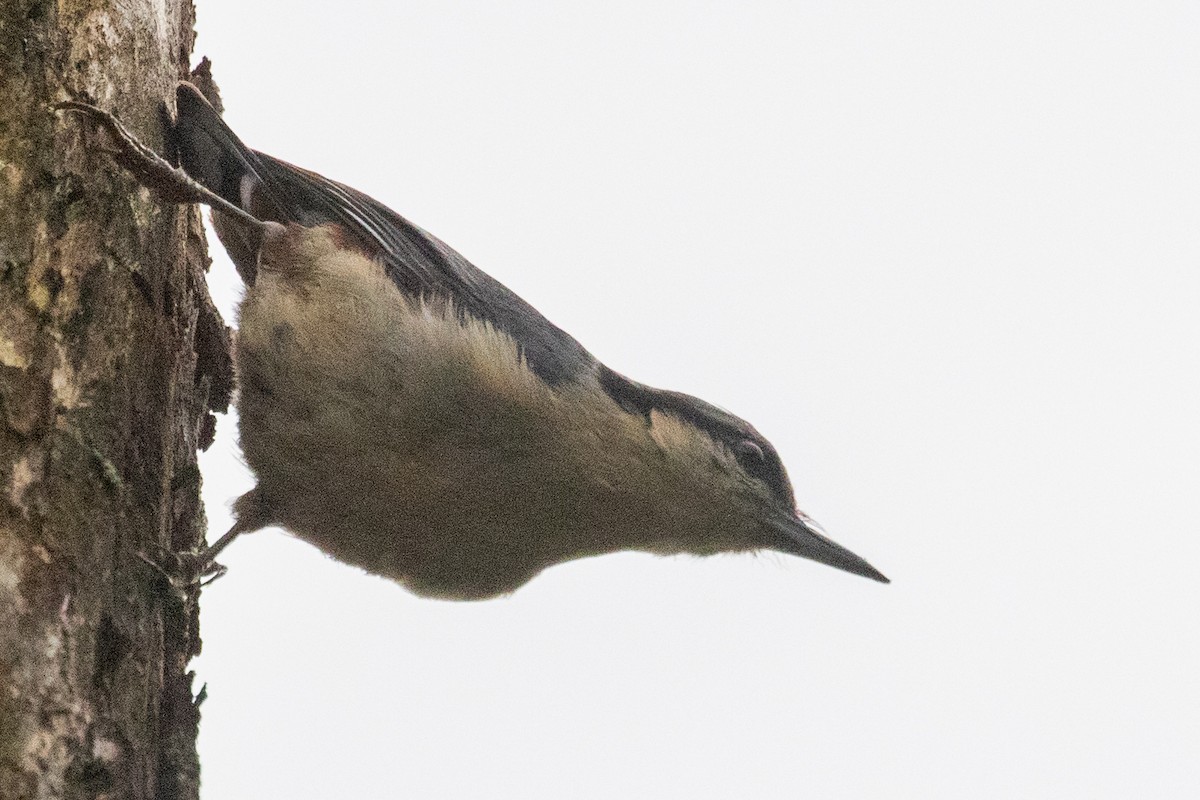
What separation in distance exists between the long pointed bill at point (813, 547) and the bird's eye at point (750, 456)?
17 centimetres

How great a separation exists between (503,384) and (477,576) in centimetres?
59

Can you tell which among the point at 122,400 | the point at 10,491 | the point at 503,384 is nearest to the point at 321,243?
the point at 503,384

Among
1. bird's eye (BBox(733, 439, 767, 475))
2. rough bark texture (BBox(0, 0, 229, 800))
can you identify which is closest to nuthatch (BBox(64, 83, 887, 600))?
bird's eye (BBox(733, 439, 767, 475))

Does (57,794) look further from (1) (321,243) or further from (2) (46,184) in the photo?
(1) (321,243)

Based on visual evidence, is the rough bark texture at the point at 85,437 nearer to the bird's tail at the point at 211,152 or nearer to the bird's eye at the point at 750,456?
the bird's tail at the point at 211,152

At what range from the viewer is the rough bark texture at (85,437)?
209 centimetres

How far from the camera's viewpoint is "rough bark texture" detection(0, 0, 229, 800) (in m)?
2.09

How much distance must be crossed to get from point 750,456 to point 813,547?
1.11 feet

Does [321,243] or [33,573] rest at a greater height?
[321,243]

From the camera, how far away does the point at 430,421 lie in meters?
3.26

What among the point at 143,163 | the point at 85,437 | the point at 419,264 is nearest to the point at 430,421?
the point at 419,264

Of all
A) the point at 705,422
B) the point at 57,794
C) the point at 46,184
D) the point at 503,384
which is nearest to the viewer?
the point at 57,794

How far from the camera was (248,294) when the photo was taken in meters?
3.61

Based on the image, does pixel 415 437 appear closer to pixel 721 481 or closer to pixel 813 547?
pixel 721 481
